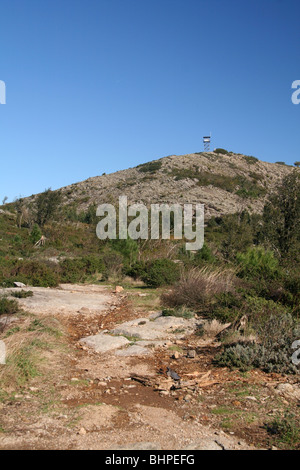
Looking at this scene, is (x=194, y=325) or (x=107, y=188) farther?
(x=107, y=188)

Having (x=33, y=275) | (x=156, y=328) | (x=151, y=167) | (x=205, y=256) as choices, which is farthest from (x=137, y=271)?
(x=151, y=167)

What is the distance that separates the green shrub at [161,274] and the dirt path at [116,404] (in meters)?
6.48

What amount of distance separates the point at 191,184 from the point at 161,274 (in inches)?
1722

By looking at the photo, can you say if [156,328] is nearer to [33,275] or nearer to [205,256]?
[33,275]

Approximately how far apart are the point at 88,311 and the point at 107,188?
164 ft

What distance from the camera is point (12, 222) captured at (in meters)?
34.9

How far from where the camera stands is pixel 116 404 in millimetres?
4598

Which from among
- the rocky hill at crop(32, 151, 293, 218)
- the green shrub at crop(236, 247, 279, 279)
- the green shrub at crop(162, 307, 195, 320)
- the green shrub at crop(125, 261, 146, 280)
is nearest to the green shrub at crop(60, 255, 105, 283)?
the green shrub at crop(125, 261, 146, 280)

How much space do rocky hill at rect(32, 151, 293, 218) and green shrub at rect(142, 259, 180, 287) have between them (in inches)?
1297

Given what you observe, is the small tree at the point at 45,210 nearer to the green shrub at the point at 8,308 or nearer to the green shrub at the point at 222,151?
the green shrub at the point at 8,308

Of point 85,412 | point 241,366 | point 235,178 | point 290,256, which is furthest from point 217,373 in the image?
point 235,178

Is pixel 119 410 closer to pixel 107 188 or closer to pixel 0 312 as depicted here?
pixel 0 312

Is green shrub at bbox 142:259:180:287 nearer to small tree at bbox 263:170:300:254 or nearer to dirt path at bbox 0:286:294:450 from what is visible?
small tree at bbox 263:170:300:254

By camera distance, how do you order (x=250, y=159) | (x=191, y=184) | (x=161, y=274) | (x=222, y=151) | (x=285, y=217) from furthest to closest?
(x=222, y=151) → (x=250, y=159) → (x=191, y=184) → (x=285, y=217) → (x=161, y=274)
